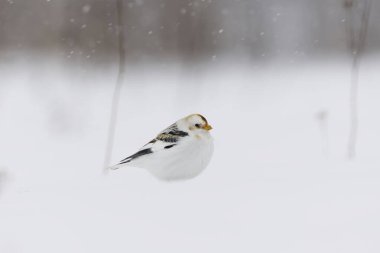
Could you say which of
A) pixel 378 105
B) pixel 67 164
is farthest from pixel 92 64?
pixel 67 164

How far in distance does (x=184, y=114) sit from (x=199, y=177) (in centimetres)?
409

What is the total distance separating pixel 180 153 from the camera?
13.5ft

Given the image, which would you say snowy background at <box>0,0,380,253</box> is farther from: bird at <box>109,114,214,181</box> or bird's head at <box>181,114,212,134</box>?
bird's head at <box>181,114,212,134</box>

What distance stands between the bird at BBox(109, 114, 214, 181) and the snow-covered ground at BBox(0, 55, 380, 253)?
0.33 ft

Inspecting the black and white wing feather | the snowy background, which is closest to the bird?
the black and white wing feather

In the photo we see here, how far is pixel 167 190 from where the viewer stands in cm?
388

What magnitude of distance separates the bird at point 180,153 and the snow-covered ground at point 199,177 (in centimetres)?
10

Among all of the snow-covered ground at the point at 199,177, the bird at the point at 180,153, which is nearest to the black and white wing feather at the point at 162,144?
the bird at the point at 180,153

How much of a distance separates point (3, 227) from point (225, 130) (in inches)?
173

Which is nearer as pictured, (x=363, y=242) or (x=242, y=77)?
(x=363, y=242)

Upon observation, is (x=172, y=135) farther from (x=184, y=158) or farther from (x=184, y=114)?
(x=184, y=114)

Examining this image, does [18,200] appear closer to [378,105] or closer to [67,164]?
[67,164]

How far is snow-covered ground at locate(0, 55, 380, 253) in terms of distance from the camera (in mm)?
3084

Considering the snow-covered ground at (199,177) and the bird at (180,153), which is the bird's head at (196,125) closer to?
the bird at (180,153)
